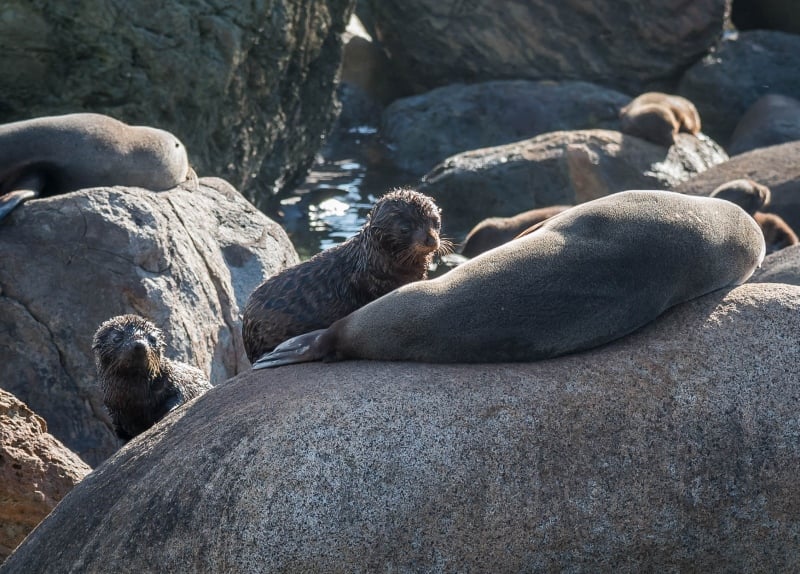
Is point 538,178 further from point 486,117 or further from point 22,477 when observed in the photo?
point 22,477

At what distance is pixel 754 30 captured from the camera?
1883 cm

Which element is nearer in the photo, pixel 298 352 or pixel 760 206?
pixel 298 352

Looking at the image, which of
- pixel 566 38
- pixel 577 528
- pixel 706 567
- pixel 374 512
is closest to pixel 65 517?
pixel 374 512

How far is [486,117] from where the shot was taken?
16.0m

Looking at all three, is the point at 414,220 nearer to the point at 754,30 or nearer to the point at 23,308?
the point at 23,308

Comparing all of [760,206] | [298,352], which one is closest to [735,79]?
[760,206]

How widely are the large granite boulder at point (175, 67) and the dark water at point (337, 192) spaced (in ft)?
2.27

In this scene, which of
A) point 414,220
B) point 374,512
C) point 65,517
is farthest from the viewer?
point 414,220

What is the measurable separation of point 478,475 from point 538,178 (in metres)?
9.23

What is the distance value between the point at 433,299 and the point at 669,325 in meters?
0.95

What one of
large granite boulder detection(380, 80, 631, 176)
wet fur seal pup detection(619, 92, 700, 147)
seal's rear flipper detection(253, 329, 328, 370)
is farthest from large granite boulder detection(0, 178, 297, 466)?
large granite boulder detection(380, 80, 631, 176)

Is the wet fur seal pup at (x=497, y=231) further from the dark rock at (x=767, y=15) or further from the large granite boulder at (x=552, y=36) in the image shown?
the dark rock at (x=767, y=15)

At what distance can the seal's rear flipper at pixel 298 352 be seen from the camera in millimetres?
4773

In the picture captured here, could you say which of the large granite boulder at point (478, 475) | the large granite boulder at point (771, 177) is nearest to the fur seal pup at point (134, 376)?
the large granite boulder at point (478, 475)
